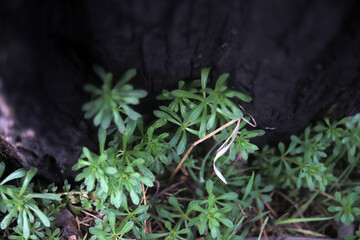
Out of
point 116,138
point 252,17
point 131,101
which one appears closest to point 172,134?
point 116,138

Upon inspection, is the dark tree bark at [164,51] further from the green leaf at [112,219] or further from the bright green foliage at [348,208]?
the bright green foliage at [348,208]

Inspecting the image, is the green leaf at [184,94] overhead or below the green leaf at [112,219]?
overhead

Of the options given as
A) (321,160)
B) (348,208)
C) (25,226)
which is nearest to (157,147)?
(25,226)

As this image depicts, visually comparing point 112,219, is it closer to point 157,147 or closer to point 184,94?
point 157,147

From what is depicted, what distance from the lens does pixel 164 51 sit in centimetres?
179

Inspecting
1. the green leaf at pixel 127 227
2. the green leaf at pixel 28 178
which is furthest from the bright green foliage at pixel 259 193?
the green leaf at pixel 28 178

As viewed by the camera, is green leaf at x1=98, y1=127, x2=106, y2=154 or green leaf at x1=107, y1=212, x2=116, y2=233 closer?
green leaf at x1=98, y1=127, x2=106, y2=154

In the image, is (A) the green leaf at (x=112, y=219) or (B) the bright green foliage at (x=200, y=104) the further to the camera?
(A) the green leaf at (x=112, y=219)

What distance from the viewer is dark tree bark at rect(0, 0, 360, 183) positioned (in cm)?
144

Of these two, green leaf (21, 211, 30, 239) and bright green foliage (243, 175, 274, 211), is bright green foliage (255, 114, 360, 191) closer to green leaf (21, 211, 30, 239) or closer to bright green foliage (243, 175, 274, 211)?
bright green foliage (243, 175, 274, 211)

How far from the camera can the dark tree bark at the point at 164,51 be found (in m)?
1.44

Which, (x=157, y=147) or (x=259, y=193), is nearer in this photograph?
(x=157, y=147)

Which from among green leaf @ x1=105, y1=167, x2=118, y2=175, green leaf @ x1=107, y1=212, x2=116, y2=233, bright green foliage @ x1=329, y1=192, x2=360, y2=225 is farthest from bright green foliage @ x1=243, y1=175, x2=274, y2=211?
green leaf @ x1=105, y1=167, x2=118, y2=175

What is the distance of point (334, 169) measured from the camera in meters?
3.07
